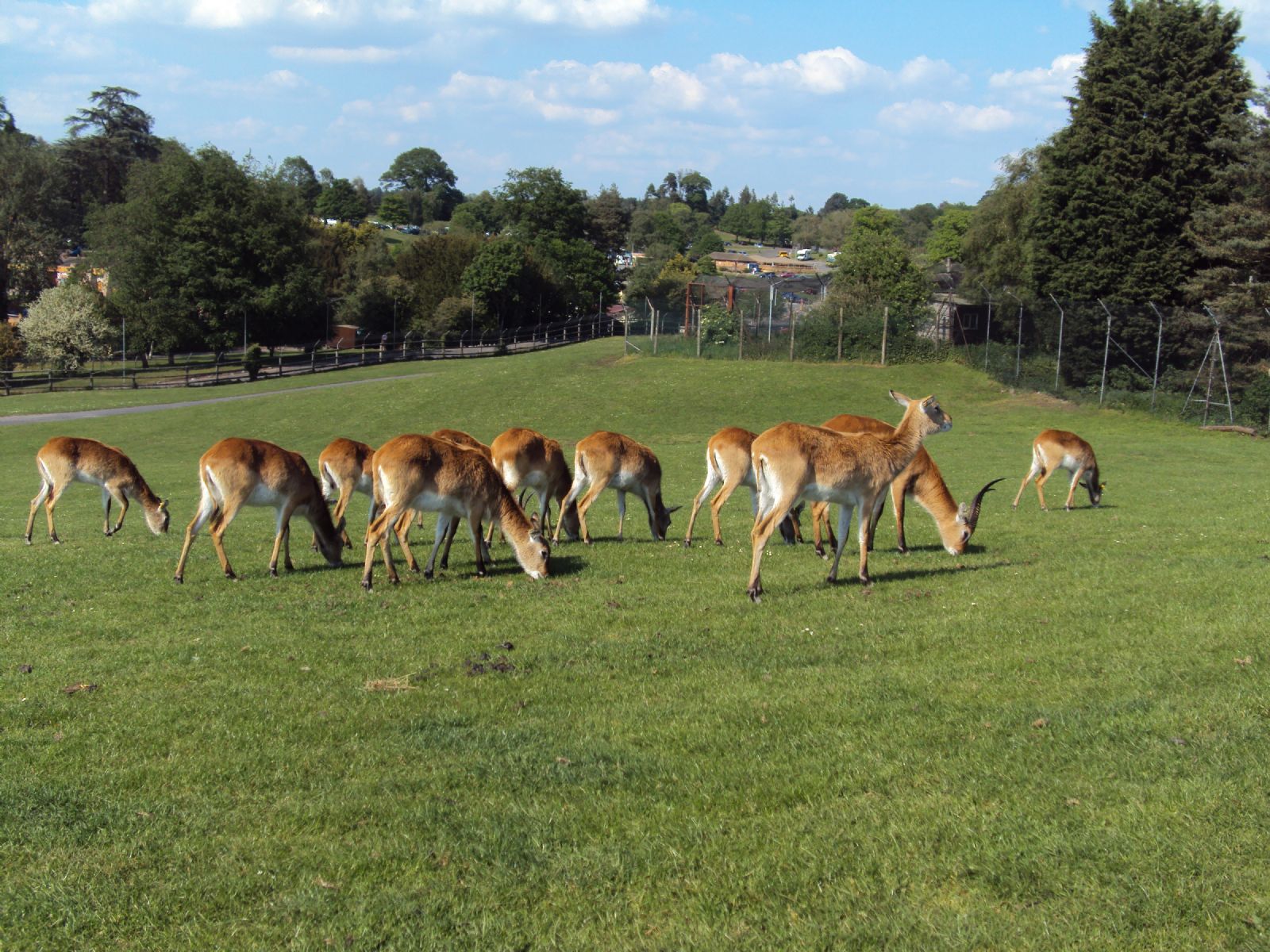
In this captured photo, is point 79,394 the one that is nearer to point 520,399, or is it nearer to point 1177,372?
point 520,399

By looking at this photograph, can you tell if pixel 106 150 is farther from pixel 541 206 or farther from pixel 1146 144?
pixel 1146 144

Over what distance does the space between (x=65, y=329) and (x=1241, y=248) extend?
6970 centimetres

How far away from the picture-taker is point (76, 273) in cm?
8469

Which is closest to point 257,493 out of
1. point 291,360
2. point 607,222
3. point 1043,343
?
point 1043,343

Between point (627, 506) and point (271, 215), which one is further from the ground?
point (271, 215)

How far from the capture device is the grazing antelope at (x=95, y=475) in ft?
59.7

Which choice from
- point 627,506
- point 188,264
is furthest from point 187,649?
point 188,264

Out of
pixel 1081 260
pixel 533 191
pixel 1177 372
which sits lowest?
pixel 1177 372

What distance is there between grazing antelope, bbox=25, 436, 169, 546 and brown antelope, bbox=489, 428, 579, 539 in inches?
255

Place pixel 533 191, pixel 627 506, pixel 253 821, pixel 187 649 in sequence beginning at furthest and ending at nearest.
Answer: pixel 533 191
pixel 627 506
pixel 187 649
pixel 253 821

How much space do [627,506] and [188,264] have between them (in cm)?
5875

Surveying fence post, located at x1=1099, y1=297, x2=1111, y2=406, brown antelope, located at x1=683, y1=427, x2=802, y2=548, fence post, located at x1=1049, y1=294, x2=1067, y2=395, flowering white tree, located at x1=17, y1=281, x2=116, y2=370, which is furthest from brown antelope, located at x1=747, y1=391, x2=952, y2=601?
flowering white tree, located at x1=17, y1=281, x2=116, y2=370

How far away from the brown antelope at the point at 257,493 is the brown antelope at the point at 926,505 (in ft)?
22.7

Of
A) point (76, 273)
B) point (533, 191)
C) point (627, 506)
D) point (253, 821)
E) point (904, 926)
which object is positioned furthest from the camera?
point (533, 191)
